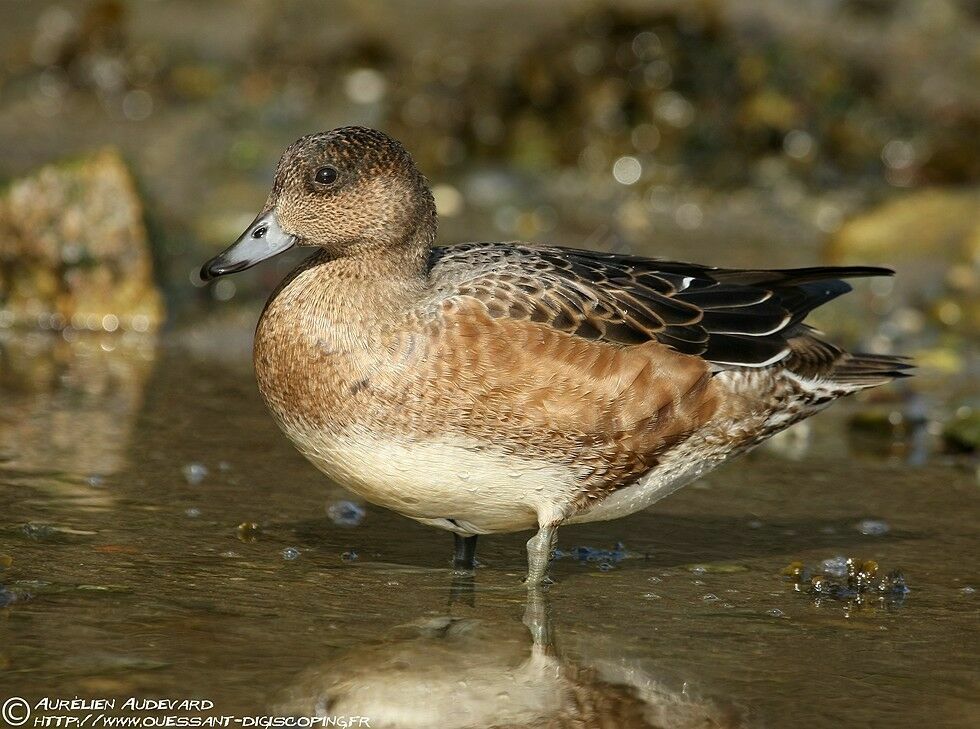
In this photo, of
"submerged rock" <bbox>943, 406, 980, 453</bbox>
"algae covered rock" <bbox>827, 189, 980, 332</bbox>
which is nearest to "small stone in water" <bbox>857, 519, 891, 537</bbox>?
"submerged rock" <bbox>943, 406, 980, 453</bbox>

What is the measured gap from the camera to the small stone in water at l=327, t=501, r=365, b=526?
18.6ft

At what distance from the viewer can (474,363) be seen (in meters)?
4.76

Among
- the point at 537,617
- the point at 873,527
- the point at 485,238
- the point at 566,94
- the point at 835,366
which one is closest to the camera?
the point at 537,617

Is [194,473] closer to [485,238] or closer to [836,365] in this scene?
[836,365]

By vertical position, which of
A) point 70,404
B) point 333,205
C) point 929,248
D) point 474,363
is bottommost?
point 70,404

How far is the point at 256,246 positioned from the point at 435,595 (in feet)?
4.19

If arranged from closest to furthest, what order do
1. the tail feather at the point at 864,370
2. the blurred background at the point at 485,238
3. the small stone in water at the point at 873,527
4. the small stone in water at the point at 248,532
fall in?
the blurred background at the point at 485,238, the small stone in water at the point at 248,532, the tail feather at the point at 864,370, the small stone in water at the point at 873,527

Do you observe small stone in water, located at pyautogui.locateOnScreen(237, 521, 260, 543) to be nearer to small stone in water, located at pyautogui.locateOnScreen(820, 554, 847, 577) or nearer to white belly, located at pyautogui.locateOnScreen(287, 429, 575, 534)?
white belly, located at pyautogui.locateOnScreen(287, 429, 575, 534)

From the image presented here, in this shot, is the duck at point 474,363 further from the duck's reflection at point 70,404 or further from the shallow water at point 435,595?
the duck's reflection at point 70,404

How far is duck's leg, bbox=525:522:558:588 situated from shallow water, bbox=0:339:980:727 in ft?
0.22

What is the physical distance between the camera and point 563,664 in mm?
4316

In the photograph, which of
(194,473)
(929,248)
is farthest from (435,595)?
(929,248)

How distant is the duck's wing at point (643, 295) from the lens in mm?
4961

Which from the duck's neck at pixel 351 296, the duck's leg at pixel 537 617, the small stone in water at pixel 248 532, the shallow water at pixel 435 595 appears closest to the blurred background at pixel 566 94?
the shallow water at pixel 435 595
